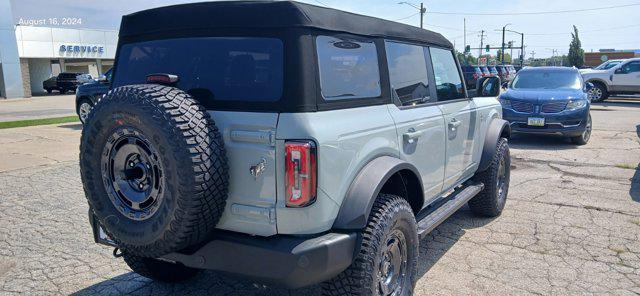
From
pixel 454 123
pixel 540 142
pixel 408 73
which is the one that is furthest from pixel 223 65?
pixel 540 142

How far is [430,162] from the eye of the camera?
11.9 feet

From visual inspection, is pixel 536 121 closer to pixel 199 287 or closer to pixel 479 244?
pixel 479 244

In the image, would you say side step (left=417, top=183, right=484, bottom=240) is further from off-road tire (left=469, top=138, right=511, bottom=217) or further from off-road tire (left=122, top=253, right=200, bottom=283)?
off-road tire (left=122, top=253, right=200, bottom=283)

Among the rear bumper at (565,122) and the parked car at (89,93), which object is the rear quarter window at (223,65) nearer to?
the rear bumper at (565,122)

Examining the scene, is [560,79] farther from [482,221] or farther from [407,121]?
[407,121]

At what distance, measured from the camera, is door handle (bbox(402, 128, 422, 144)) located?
3.22m

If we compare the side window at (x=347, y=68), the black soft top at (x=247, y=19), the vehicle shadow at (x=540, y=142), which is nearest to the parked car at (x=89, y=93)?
the vehicle shadow at (x=540, y=142)

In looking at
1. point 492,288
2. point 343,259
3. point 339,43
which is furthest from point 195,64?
point 492,288

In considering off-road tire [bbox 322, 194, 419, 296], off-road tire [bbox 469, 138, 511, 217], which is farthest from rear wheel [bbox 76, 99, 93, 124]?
off-road tire [bbox 322, 194, 419, 296]

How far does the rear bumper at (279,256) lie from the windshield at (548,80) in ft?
32.9

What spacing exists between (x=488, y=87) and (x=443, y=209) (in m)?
1.74

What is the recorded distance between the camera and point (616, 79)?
20281mm

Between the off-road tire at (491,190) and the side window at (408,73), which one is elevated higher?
the side window at (408,73)

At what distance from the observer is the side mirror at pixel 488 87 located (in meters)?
4.99
